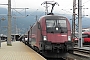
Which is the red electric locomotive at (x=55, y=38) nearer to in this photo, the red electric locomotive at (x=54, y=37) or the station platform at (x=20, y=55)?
the red electric locomotive at (x=54, y=37)

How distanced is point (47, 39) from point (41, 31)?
2.85 feet

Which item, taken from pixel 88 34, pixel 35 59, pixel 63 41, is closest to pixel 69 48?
pixel 63 41

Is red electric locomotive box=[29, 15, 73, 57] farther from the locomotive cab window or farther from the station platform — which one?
the station platform

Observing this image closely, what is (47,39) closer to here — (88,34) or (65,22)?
(65,22)

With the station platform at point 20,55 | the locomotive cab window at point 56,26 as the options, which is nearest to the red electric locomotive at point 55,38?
the locomotive cab window at point 56,26

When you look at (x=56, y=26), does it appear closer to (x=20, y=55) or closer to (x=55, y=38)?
(x=55, y=38)

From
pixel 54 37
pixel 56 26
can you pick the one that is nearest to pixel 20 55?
pixel 54 37

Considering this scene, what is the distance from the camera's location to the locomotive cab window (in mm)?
17645

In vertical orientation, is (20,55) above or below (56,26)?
below

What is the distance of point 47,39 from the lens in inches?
679

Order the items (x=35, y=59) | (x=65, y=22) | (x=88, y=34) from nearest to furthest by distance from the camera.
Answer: (x=35, y=59) → (x=65, y=22) → (x=88, y=34)

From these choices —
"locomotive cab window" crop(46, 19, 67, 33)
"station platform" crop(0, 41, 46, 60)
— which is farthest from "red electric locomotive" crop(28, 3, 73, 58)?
"station platform" crop(0, 41, 46, 60)

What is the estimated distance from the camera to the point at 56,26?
58.7 ft

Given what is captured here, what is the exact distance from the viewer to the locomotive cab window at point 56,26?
17645 millimetres
